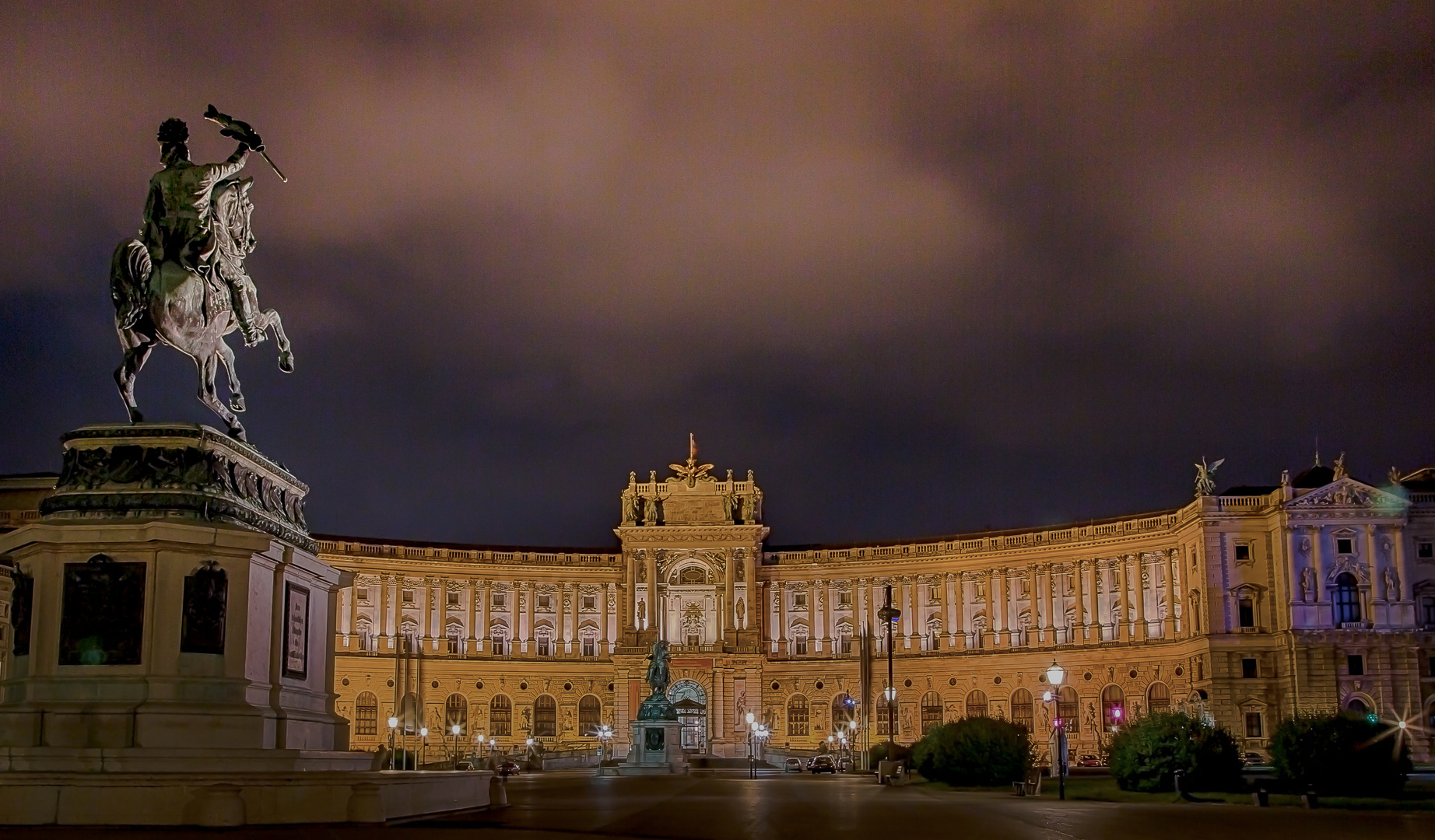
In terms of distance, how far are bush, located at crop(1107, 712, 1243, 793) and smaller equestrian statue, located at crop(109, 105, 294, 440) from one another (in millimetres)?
25646

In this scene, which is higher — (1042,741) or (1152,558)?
(1152,558)

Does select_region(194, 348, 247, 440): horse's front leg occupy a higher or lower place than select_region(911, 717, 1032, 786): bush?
higher

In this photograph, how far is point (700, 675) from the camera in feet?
366

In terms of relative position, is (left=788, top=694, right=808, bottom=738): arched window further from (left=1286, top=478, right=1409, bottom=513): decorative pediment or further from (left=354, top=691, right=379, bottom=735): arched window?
(left=1286, top=478, right=1409, bottom=513): decorative pediment

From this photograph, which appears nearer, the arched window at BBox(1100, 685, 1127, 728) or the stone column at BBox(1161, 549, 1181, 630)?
the stone column at BBox(1161, 549, 1181, 630)

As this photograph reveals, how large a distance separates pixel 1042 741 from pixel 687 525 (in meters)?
31.2

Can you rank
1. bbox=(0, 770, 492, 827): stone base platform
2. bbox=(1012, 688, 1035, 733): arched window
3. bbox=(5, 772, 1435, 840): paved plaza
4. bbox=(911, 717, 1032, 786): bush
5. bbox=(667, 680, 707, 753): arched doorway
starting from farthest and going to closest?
bbox=(667, 680, 707, 753): arched doorway < bbox=(1012, 688, 1035, 733): arched window < bbox=(911, 717, 1032, 786): bush < bbox=(5, 772, 1435, 840): paved plaza < bbox=(0, 770, 492, 827): stone base platform

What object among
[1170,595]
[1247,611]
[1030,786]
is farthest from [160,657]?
[1170,595]

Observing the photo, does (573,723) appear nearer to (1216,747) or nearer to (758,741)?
(758,741)

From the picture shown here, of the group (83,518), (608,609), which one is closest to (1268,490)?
(608,609)

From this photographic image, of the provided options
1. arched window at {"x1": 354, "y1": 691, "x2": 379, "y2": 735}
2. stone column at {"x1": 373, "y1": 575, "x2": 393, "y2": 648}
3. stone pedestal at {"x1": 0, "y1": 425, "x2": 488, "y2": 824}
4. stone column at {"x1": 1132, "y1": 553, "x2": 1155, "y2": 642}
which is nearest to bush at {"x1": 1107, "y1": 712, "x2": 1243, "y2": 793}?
stone pedestal at {"x1": 0, "y1": 425, "x2": 488, "y2": 824}

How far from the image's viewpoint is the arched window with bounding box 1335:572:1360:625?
8538 centimetres

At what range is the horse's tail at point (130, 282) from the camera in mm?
26297

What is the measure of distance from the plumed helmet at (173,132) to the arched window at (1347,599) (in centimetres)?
7526
